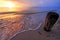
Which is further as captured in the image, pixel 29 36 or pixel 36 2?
pixel 36 2

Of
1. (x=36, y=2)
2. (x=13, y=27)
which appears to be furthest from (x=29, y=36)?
(x=36, y=2)

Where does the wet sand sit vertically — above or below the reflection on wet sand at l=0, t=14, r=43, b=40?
below

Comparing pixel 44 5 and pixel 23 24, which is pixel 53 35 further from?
pixel 44 5

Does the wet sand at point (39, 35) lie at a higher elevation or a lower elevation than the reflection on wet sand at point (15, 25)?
lower

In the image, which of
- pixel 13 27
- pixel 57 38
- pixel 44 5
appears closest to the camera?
pixel 57 38

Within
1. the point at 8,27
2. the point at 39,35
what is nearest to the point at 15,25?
the point at 8,27

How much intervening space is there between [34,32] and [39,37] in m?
0.07

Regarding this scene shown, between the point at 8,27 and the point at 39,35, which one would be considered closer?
the point at 39,35

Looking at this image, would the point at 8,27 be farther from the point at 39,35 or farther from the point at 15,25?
the point at 39,35

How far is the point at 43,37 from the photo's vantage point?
93cm

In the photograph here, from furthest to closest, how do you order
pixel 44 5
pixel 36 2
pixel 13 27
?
1. pixel 36 2
2. pixel 44 5
3. pixel 13 27

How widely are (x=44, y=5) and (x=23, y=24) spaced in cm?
76

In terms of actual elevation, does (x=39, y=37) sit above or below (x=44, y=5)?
below

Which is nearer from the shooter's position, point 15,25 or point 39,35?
point 39,35
